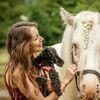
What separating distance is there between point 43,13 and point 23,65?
2002 cm

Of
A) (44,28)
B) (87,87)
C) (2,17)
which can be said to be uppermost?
(87,87)

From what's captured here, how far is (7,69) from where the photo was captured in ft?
16.3

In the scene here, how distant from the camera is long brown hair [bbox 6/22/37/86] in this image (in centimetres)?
495

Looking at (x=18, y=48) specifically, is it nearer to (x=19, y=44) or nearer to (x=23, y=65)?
(x=19, y=44)

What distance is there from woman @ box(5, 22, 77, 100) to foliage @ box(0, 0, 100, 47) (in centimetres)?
703

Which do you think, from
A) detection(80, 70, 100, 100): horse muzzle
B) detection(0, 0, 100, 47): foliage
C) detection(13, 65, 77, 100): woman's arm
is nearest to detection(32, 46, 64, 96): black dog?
detection(13, 65, 77, 100): woman's arm

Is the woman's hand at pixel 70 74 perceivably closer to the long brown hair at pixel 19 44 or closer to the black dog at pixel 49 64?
the black dog at pixel 49 64

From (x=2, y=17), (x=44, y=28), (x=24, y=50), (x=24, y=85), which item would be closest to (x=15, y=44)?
(x=24, y=50)

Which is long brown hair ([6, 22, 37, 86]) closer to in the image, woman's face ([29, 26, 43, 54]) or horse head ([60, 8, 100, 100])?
woman's face ([29, 26, 43, 54])

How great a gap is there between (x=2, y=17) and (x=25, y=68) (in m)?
32.9

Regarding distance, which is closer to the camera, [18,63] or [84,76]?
[18,63]

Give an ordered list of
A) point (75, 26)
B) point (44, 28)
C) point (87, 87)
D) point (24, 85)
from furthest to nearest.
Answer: point (44, 28) → point (75, 26) → point (87, 87) → point (24, 85)

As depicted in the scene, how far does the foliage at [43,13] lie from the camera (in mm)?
13766

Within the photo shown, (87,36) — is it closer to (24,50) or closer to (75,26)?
(75,26)
